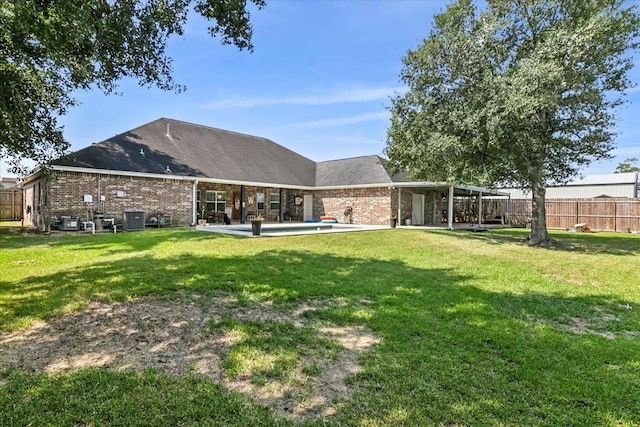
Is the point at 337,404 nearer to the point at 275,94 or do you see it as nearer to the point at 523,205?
the point at 275,94

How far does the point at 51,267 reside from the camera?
7.42 metres

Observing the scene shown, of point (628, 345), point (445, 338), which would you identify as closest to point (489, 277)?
point (628, 345)

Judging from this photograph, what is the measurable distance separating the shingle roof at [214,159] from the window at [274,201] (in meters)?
1.34

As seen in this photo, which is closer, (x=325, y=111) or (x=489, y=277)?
(x=489, y=277)

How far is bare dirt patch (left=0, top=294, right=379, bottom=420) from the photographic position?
9.73ft

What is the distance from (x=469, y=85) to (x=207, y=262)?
11355 mm

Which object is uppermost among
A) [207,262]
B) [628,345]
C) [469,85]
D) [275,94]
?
[275,94]

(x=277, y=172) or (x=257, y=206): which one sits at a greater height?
(x=277, y=172)

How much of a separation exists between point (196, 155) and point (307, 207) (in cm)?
854

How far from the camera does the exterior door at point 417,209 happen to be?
22.8m

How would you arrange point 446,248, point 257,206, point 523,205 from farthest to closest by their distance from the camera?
1. point 523,205
2. point 257,206
3. point 446,248

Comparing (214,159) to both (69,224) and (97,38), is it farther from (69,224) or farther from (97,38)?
(97,38)

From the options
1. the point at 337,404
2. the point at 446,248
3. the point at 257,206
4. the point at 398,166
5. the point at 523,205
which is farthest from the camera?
the point at 523,205

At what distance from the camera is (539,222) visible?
13891mm
